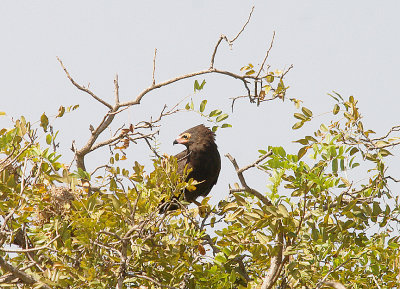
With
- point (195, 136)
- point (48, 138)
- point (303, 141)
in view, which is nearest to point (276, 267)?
point (303, 141)

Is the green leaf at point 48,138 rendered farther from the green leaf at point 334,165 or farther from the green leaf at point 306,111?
the green leaf at point 334,165

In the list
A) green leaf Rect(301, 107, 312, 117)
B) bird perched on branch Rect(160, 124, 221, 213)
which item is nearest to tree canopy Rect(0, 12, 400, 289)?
green leaf Rect(301, 107, 312, 117)

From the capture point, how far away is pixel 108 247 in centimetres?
419

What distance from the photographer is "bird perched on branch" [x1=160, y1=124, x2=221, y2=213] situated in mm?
7555

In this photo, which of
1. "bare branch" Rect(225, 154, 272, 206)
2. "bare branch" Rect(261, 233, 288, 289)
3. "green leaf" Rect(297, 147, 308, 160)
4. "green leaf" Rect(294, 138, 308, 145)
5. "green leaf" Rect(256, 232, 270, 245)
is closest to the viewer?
"green leaf" Rect(256, 232, 270, 245)

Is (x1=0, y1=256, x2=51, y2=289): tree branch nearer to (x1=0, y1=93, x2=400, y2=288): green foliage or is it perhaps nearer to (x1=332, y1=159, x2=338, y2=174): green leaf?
(x1=0, y1=93, x2=400, y2=288): green foliage

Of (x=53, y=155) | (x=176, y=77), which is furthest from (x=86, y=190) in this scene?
(x=176, y=77)

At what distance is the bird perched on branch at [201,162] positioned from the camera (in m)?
7.55

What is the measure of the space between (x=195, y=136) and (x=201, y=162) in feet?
1.63

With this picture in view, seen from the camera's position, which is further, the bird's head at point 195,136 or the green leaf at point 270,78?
the bird's head at point 195,136

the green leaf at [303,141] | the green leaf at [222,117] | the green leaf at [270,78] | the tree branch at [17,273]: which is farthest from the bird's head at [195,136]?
the tree branch at [17,273]

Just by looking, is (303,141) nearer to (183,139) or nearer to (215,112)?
(215,112)

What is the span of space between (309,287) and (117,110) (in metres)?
2.58

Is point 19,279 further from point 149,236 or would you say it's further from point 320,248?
point 320,248
